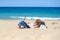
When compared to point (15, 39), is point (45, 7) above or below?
below

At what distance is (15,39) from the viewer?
4.70m

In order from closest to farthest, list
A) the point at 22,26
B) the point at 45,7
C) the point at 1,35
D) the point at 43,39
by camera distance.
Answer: the point at 43,39 → the point at 1,35 → the point at 22,26 → the point at 45,7

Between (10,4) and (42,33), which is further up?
(42,33)

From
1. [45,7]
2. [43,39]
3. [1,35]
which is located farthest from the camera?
[45,7]

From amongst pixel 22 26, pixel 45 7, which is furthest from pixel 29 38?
pixel 45 7

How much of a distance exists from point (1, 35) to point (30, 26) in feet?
4.95

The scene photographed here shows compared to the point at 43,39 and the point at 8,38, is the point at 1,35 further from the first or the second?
the point at 43,39

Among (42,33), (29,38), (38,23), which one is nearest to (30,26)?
(38,23)

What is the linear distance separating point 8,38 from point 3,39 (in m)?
0.13

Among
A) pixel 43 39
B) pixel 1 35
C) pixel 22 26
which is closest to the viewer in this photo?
pixel 43 39

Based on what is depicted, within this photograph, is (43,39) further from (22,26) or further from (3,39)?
(22,26)

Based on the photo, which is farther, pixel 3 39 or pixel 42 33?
pixel 42 33

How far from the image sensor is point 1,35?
5.09m

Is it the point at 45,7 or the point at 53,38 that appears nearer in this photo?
the point at 53,38
